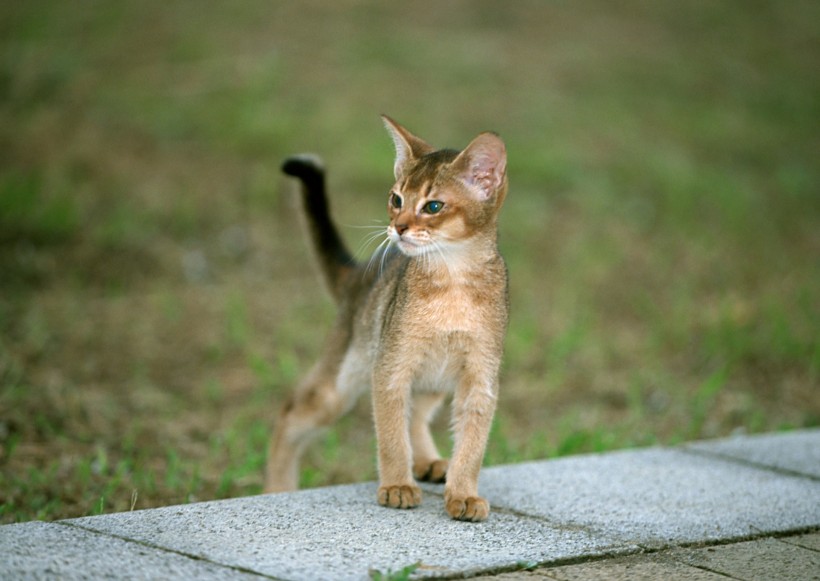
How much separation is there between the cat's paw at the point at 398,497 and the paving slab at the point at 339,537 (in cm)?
3

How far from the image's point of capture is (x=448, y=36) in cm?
1118

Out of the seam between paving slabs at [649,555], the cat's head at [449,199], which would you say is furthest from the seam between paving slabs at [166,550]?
the cat's head at [449,199]

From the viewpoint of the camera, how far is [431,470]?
3443 millimetres

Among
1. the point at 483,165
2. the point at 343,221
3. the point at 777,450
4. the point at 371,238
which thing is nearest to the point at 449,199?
the point at 483,165

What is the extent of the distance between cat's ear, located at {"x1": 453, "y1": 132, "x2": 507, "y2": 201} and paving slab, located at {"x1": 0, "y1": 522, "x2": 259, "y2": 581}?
1.40 m

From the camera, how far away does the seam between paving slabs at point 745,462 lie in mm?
3516

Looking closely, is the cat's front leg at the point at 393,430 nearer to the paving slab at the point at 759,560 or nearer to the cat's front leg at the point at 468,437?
the cat's front leg at the point at 468,437

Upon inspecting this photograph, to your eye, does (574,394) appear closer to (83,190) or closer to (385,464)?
(385,464)

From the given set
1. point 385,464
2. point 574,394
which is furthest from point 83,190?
point 385,464

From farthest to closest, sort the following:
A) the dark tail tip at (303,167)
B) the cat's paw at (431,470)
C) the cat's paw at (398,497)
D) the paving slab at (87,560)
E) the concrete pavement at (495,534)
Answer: the dark tail tip at (303,167)
the cat's paw at (431,470)
the cat's paw at (398,497)
the concrete pavement at (495,534)
the paving slab at (87,560)

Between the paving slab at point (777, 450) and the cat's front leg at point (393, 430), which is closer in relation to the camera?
the cat's front leg at point (393, 430)

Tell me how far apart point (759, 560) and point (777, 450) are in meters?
1.38

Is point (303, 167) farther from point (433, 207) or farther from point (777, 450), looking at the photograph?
point (777, 450)

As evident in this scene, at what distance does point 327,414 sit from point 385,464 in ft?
2.29
